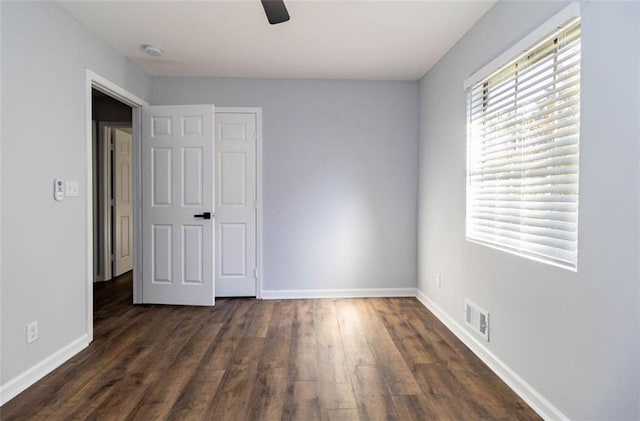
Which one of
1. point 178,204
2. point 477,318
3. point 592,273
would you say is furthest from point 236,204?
point 592,273

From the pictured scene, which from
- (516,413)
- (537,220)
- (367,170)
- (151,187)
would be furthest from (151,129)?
(516,413)

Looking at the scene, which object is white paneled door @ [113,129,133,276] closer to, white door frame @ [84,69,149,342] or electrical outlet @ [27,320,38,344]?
white door frame @ [84,69,149,342]

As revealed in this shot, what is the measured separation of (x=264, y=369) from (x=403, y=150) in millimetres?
2762

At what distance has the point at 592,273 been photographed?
158 cm

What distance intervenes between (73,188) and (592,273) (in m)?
3.15

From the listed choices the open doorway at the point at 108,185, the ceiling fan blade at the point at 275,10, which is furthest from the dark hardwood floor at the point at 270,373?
the ceiling fan blade at the point at 275,10

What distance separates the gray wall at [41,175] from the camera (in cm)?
203

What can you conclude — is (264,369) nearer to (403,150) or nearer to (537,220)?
(537,220)

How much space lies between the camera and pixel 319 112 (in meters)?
4.00

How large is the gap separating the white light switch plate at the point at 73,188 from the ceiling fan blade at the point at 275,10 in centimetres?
180

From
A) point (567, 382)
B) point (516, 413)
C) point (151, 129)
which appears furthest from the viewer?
point (151, 129)

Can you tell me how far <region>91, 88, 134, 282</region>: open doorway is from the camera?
186 inches

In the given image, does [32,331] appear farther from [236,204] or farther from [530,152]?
→ [530,152]

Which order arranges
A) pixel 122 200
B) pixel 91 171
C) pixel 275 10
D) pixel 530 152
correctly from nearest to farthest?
1. pixel 275 10
2. pixel 530 152
3. pixel 91 171
4. pixel 122 200
